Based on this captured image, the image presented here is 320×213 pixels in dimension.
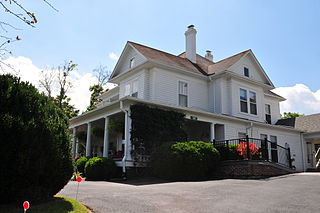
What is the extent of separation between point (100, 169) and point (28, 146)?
794 centimetres

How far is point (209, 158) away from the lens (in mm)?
12523

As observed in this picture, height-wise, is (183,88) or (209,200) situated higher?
(183,88)

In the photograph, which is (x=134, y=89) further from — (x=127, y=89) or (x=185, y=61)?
(x=185, y=61)

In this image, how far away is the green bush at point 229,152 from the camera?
13.6 meters

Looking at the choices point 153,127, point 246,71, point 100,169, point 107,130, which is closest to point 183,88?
point 153,127

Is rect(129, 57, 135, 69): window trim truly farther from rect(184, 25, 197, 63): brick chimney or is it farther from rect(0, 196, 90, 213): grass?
rect(0, 196, 90, 213): grass

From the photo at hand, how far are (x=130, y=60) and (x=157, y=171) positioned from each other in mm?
9327

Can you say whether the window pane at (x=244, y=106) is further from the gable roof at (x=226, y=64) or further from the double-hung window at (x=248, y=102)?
the gable roof at (x=226, y=64)

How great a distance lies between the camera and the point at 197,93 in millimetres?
18828

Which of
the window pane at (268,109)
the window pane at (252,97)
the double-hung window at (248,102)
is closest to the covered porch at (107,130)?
the double-hung window at (248,102)

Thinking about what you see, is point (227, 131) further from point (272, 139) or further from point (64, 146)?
point (64, 146)

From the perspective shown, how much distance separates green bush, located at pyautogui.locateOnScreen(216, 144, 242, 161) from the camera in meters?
13.6

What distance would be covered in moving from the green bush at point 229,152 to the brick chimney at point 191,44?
9.19 metres

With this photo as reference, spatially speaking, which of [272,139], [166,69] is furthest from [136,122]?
[272,139]
